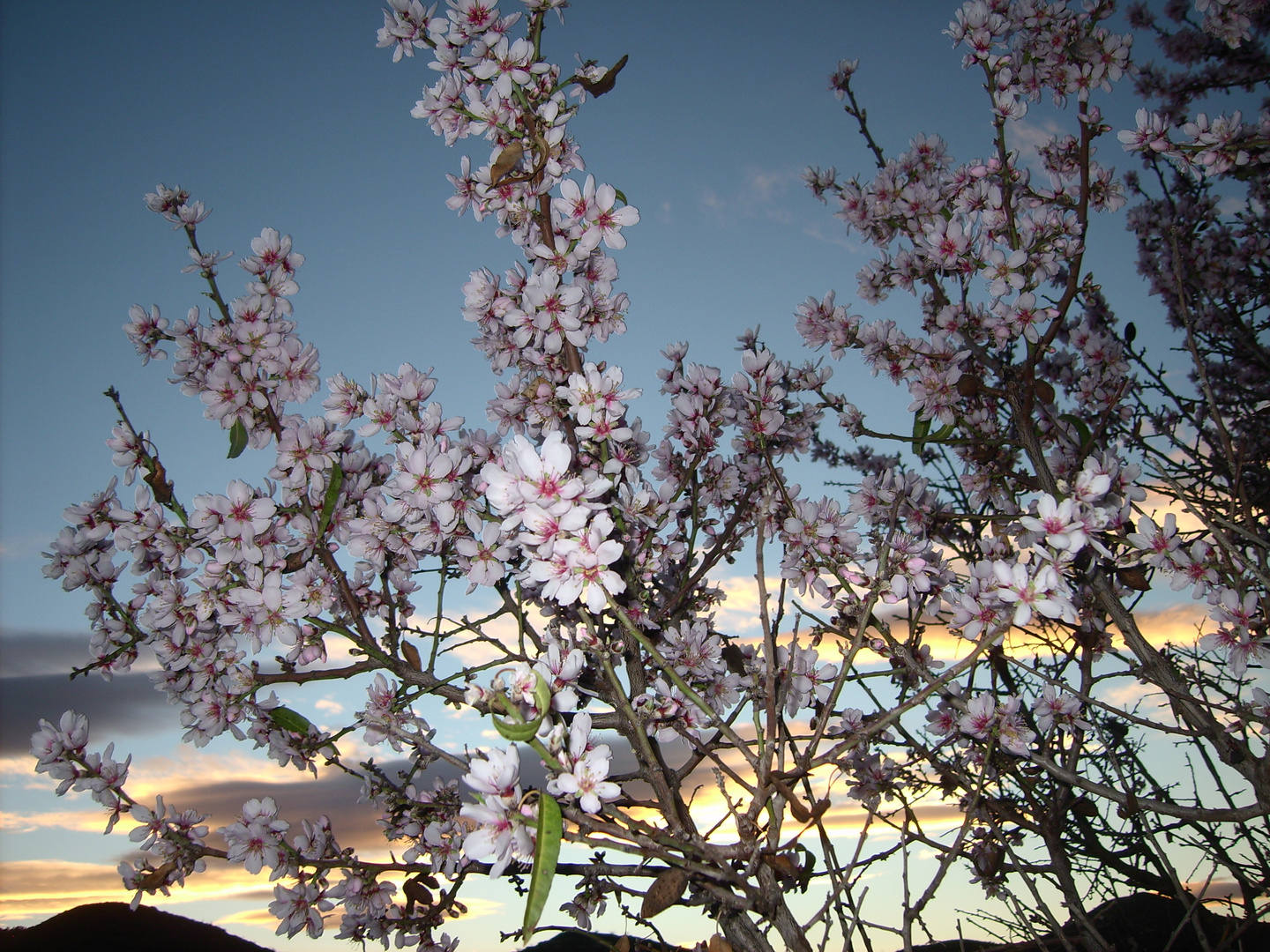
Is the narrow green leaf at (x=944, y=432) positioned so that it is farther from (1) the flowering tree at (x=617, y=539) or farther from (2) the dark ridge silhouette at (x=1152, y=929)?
(2) the dark ridge silhouette at (x=1152, y=929)

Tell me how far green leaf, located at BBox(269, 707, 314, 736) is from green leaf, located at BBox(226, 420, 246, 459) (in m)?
0.63

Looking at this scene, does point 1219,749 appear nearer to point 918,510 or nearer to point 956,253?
Answer: point 918,510

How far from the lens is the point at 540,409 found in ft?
5.54

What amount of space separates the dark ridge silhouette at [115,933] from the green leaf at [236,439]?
1.57 meters

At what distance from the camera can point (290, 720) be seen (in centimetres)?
190

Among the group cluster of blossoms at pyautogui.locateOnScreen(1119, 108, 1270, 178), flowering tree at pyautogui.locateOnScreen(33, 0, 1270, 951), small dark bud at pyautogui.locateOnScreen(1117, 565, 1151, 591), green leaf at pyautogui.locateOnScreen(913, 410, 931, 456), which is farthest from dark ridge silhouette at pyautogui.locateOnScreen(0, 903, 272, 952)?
cluster of blossoms at pyautogui.locateOnScreen(1119, 108, 1270, 178)

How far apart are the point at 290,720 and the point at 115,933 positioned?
1.41 m

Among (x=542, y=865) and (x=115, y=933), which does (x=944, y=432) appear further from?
(x=115, y=933)

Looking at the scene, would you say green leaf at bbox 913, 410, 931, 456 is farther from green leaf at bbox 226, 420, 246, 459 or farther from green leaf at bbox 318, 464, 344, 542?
green leaf at bbox 226, 420, 246, 459

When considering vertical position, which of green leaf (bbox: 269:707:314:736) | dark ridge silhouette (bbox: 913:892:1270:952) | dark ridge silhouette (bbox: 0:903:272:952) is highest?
green leaf (bbox: 269:707:314:736)

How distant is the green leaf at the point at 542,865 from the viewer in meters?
0.85

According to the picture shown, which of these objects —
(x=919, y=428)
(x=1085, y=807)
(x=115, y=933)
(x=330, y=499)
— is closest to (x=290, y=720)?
(x=330, y=499)

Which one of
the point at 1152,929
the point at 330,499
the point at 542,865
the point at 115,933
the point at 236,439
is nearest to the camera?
the point at 542,865

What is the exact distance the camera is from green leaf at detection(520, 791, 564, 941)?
85cm
